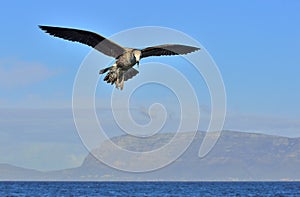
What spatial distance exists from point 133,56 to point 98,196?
393 ft

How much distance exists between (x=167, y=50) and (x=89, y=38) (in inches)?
95.1

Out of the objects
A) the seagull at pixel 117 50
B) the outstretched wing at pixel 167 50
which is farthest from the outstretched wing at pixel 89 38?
the outstretched wing at pixel 167 50

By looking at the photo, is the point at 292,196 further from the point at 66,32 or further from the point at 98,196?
the point at 66,32

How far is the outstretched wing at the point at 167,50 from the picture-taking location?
2453cm

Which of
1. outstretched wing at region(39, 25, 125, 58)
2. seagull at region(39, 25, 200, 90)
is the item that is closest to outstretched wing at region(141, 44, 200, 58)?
seagull at region(39, 25, 200, 90)

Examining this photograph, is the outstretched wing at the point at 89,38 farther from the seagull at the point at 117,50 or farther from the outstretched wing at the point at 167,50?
the outstretched wing at the point at 167,50

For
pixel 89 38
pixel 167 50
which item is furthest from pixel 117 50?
pixel 167 50

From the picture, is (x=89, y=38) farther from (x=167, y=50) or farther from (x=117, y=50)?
(x=167, y=50)

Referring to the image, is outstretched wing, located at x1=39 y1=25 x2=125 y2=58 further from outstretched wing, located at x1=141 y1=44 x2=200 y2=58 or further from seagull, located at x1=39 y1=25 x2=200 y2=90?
outstretched wing, located at x1=141 y1=44 x2=200 y2=58

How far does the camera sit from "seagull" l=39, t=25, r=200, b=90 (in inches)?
877

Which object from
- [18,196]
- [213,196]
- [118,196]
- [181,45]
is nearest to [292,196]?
[213,196]

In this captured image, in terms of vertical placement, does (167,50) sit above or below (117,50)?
above

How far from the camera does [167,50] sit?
83.8 ft

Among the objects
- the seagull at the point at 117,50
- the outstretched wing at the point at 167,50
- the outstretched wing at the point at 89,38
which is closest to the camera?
the seagull at the point at 117,50
